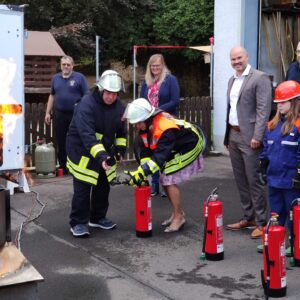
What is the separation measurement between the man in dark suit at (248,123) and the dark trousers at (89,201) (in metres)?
1.44

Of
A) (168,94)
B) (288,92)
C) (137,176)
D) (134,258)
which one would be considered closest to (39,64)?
(168,94)

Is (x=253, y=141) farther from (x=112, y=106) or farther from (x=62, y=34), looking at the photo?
(x=62, y=34)

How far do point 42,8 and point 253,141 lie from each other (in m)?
21.1

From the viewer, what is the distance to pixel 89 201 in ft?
20.9

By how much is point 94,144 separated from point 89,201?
75 cm

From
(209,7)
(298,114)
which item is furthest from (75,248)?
(209,7)

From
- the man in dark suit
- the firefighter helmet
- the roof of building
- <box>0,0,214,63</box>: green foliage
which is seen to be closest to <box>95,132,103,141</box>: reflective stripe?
the man in dark suit

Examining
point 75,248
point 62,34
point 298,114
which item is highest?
point 62,34

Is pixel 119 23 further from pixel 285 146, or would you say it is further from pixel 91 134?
pixel 285 146

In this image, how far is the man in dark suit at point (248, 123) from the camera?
5.89 meters

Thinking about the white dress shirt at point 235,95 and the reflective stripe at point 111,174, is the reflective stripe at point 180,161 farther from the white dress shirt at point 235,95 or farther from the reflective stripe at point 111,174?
the reflective stripe at point 111,174

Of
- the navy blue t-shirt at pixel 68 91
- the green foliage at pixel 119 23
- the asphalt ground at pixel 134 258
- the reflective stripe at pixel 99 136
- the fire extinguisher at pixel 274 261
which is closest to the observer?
the fire extinguisher at pixel 274 261

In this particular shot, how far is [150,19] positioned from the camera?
93.1ft

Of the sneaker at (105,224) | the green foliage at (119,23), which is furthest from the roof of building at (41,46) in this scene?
the sneaker at (105,224)
